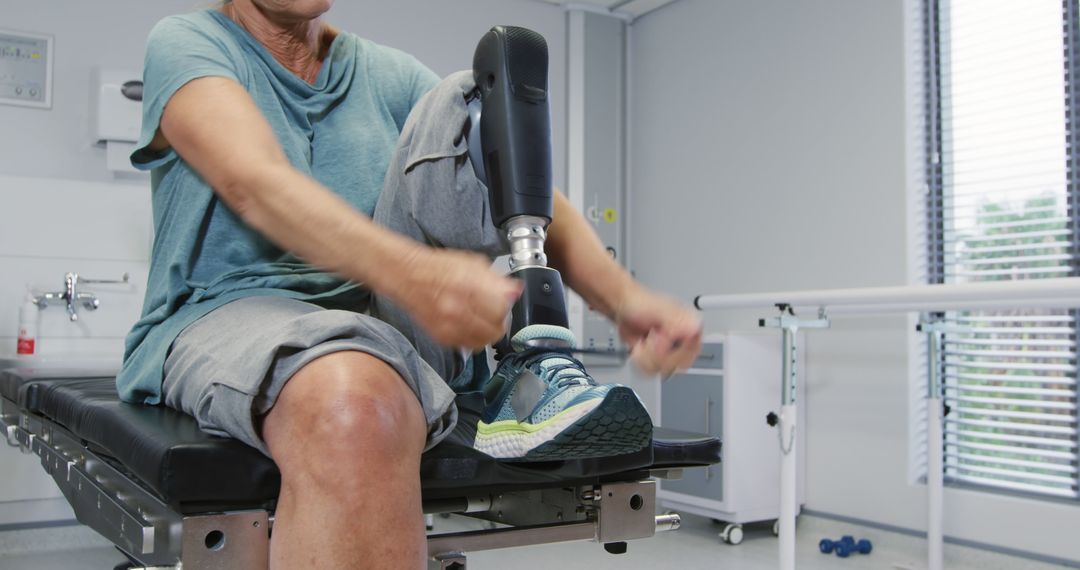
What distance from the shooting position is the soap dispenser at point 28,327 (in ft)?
8.95

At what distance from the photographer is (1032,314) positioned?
2711 millimetres

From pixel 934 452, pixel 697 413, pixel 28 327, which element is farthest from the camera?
pixel 697 413

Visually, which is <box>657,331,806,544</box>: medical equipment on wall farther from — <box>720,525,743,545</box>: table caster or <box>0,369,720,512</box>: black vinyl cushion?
<box>0,369,720,512</box>: black vinyl cushion

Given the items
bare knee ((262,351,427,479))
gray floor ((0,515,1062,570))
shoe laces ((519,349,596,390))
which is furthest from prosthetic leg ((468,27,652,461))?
gray floor ((0,515,1062,570))

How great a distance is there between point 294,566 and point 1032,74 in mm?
2832

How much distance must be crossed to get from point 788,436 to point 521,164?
1540mm

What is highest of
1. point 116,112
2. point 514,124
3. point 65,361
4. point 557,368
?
point 116,112

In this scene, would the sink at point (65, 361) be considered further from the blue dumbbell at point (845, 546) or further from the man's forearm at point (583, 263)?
the blue dumbbell at point (845, 546)

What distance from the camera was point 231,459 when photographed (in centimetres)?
73

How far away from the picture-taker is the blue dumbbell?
2.81 meters

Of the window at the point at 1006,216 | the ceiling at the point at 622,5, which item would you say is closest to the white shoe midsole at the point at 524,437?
the window at the point at 1006,216

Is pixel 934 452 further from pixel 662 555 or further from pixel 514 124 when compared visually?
pixel 514 124

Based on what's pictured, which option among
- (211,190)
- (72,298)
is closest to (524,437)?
(211,190)

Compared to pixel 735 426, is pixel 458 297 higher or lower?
higher
